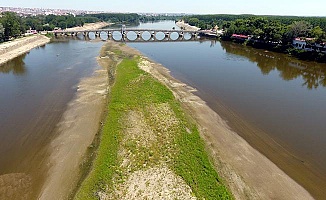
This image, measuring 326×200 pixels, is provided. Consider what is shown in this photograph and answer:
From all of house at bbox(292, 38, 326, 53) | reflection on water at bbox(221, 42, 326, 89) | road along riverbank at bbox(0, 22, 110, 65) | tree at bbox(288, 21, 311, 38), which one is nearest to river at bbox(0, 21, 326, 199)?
reflection on water at bbox(221, 42, 326, 89)

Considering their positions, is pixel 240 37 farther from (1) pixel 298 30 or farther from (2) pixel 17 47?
(2) pixel 17 47

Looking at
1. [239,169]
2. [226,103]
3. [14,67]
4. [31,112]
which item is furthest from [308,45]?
[14,67]

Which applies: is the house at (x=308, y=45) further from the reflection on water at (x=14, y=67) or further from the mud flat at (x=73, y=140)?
the reflection on water at (x=14, y=67)

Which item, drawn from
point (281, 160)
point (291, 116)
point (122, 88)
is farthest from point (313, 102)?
point (122, 88)

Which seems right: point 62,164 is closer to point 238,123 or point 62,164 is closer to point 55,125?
point 55,125

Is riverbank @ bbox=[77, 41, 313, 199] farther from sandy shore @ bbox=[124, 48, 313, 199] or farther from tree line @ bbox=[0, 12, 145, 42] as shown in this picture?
tree line @ bbox=[0, 12, 145, 42]

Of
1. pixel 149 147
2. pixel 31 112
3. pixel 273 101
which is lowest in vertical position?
pixel 31 112
